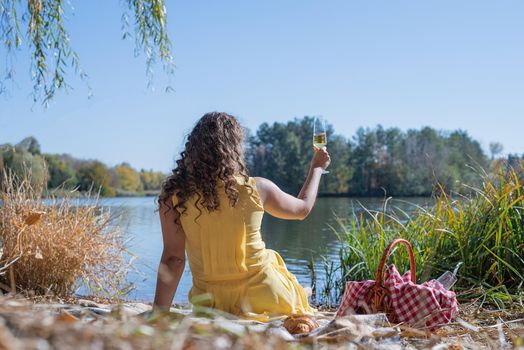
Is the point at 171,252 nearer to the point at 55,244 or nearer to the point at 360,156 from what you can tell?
the point at 55,244

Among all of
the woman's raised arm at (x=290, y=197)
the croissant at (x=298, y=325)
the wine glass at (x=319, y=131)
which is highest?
the wine glass at (x=319, y=131)

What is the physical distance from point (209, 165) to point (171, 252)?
450 mm

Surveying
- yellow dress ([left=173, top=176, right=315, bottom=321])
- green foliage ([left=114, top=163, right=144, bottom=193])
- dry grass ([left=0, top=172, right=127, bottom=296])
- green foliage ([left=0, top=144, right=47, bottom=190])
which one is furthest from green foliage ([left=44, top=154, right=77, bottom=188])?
green foliage ([left=114, top=163, right=144, bottom=193])

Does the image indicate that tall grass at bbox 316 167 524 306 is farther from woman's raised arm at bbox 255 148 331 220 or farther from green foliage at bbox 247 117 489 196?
green foliage at bbox 247 117 489 196

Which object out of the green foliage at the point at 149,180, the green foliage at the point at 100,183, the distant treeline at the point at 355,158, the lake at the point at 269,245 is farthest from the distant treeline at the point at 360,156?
the green foliage at the point at 100,183

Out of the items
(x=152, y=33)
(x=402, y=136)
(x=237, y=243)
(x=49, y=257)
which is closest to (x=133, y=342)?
(x=237, y=243)

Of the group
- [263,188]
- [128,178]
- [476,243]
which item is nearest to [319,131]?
[263,188]

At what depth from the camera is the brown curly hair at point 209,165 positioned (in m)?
2.66

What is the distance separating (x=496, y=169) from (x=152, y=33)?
3130mm

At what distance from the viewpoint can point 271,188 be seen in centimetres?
276

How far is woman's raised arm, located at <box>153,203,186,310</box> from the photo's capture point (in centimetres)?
271

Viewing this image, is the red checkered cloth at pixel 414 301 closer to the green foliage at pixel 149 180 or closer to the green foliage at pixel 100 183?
the green foliage at pixel 100 183

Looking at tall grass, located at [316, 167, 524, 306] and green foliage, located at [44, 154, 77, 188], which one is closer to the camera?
tall grass, located at [316, 167, 524, 306]

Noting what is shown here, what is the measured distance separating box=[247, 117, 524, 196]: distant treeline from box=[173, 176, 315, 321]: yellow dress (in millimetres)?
36270
